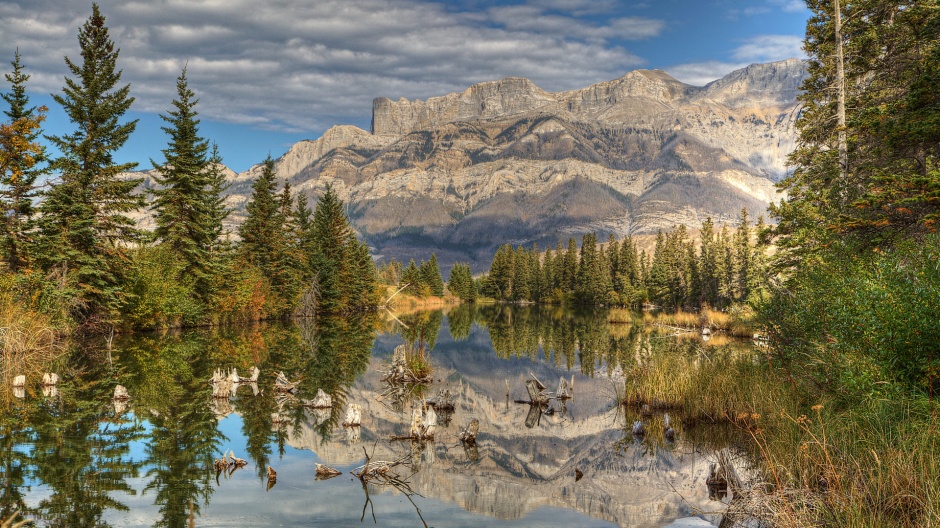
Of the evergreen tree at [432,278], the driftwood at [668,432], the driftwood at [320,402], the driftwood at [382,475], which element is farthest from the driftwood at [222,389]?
the evergreen tree at [432,278]

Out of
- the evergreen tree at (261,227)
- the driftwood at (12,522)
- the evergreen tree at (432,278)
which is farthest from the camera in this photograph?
the evergreen tree at (432,278)

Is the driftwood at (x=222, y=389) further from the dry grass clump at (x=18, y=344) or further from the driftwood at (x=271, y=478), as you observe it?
the driftwood at (x=271, y=478)

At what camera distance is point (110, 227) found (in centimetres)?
3322

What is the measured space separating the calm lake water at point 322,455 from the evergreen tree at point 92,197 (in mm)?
9253

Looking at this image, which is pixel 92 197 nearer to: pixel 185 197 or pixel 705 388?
pixel 185 197

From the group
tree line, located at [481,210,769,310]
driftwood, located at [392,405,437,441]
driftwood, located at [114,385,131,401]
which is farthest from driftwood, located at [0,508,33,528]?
tree line, located at [481,210,769,310]

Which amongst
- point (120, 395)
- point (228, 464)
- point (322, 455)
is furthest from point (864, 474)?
point (120, 395)

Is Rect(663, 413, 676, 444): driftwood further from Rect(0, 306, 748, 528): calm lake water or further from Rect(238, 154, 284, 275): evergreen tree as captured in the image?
Rect(238, 154, 284, 275): evergreen tree

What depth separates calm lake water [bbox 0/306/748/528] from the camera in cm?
966

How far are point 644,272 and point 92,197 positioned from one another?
98.4 m

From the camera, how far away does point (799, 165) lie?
3206cm

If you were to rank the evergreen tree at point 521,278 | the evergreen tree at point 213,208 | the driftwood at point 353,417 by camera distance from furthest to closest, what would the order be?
the evergreen tree at point 521,278, the evergreen tree at point 213,208, the driftwood at point 353,417

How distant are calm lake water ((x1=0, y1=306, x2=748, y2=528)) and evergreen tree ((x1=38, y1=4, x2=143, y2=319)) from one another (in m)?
9.25

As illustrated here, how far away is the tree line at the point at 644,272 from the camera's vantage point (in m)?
74.8
